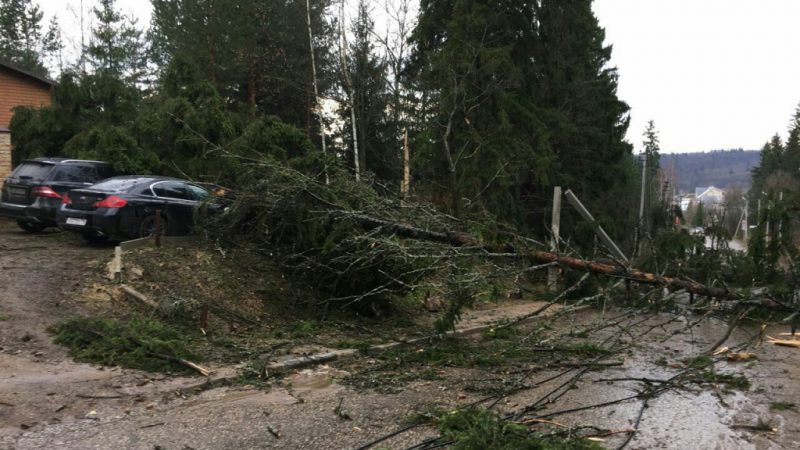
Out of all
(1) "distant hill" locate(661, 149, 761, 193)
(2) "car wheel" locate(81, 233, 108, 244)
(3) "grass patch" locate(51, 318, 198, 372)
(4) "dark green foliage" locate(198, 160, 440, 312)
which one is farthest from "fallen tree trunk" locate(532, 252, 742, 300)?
(1) "distant hill" locate(661, 149, 761, 193)

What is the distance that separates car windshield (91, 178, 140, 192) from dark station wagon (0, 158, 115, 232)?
1727 mm

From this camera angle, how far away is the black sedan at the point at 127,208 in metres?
10.9

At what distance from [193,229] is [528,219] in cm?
1223

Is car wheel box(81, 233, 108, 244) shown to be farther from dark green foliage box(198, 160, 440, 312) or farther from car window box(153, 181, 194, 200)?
dark green foliage box(198, 160, 440, 312)

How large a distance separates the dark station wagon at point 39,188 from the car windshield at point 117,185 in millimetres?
1727

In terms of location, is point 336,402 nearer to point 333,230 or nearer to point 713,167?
point 333,230

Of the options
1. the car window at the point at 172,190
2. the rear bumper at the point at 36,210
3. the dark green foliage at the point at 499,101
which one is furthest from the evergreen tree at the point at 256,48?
the car window at the point at 172,190

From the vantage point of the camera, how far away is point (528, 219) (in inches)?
809

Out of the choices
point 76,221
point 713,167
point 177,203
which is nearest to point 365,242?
point 177,203

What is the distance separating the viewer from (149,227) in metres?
11.4

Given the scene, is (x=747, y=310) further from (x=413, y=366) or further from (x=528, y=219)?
(x=528, y=219)

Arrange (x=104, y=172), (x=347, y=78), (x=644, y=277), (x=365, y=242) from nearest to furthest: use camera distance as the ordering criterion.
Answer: (x=644, y=277) < (x=365, y=242) < (x=104, y=172) < (x=347, y=78)

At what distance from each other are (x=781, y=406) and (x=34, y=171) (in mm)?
13275

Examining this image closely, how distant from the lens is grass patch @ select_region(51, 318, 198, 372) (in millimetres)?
6875
